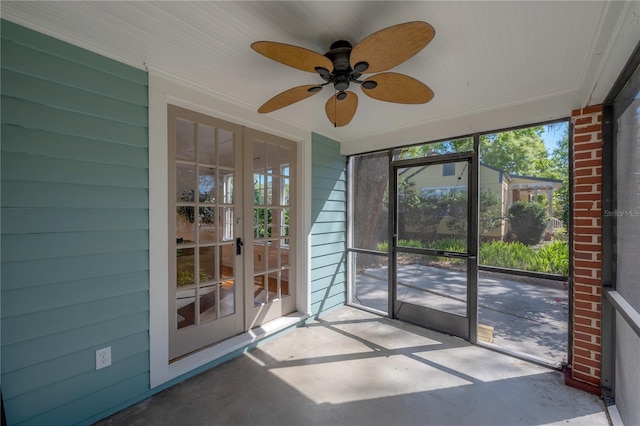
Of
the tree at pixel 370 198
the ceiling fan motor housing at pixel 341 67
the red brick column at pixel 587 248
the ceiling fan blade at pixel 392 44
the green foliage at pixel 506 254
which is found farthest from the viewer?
the tree at pixel 370 198

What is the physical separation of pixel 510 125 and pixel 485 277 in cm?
150

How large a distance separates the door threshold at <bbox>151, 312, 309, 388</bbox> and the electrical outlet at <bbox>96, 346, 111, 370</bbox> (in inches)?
14.8

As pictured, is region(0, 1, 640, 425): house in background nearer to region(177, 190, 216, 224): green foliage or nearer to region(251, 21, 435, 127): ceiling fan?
region(177, 190, 216, 224): green foliage

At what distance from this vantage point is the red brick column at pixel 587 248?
2.08 m

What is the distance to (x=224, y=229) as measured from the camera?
104 inches

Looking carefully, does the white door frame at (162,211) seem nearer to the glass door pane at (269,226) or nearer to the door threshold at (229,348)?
the door threshold at (229,348)

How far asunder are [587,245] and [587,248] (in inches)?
0.9

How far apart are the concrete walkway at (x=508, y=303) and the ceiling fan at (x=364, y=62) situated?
Answer: 203cm

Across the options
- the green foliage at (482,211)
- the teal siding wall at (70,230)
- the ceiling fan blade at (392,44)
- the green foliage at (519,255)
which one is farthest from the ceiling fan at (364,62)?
the green foliage at (519,255)

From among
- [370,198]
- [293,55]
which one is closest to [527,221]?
[370,198]

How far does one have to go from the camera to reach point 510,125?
258 centimetres

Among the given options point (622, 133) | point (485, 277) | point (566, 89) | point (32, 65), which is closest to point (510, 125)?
point (566, 89)

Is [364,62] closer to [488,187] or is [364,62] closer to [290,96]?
[290,96]

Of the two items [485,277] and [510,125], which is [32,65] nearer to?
[510,125]
